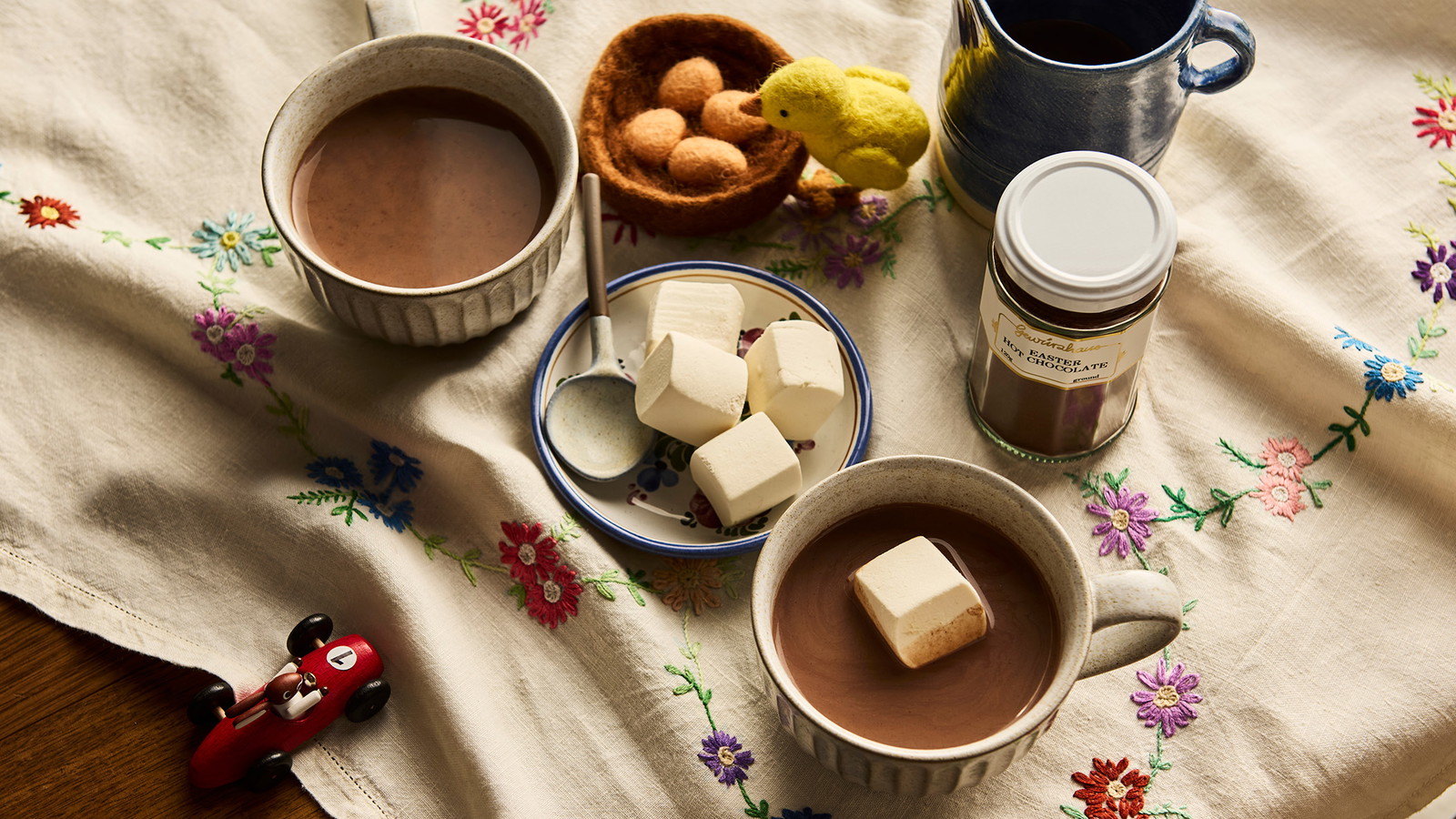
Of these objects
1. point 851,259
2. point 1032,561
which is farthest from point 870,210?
point 1032,561

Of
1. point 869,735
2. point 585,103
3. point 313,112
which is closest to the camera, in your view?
point 869,735

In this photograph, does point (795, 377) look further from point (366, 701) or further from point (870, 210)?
point (366, 701)

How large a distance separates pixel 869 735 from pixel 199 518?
76 centimetres

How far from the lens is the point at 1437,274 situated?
134cm

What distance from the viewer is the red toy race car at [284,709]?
3.75 ft

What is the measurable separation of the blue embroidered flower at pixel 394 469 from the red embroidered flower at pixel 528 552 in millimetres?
130

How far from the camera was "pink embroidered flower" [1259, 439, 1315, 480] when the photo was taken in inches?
50.0

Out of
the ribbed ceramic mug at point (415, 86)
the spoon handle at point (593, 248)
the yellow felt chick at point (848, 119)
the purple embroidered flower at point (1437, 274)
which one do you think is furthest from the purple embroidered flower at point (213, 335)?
the purple embroidered flower at point (1437, 274)

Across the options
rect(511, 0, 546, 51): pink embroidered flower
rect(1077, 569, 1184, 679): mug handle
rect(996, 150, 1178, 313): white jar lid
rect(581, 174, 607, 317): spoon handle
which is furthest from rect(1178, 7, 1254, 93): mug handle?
rect(511, 0, 546, 51): pink embroidered flower

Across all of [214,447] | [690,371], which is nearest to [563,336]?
[690,371]

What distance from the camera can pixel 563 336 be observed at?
1322mm

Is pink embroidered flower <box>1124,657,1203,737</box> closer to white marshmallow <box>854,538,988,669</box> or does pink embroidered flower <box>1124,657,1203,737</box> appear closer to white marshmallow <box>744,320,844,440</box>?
white marshmallow <box>854,538,988,669</box>

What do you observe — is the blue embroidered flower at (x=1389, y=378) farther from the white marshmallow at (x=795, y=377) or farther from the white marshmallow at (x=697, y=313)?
the white marshmallow at (x=697, y=313)

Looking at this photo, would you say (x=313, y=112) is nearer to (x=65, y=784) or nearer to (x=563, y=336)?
(x=563, y=336)
